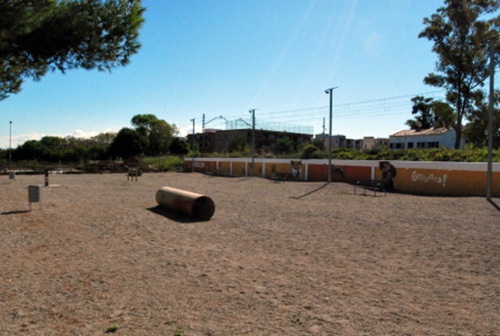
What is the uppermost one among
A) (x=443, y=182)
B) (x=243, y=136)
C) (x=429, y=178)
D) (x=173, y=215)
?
(x=243, y=136)

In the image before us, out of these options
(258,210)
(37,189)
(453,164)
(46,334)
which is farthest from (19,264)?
(453,164)

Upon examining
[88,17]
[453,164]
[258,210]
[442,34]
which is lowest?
[258,210]

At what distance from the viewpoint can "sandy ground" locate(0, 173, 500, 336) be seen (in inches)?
160

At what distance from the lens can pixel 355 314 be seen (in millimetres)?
4273

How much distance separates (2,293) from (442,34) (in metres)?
35.5

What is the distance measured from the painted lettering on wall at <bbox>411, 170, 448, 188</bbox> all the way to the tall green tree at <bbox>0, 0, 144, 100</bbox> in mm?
16628

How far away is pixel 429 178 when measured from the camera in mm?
19922

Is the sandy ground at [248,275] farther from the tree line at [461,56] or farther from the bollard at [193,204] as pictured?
the tree line at [461,56]

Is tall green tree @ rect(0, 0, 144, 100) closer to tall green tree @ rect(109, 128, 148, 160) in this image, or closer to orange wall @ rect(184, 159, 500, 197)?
orange wall @ rect(184, 159, 500, 197)

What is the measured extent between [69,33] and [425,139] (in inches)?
2171

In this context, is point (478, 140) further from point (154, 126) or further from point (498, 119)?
point (154, 126)

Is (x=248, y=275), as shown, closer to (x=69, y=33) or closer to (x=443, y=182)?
(x=69, y=33)

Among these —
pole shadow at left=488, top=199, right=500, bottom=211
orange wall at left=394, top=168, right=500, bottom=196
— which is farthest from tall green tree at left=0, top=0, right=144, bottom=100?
orange wall at left=394, top=168, right=500, bottom=196

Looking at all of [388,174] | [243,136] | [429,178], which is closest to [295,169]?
[388,174]
